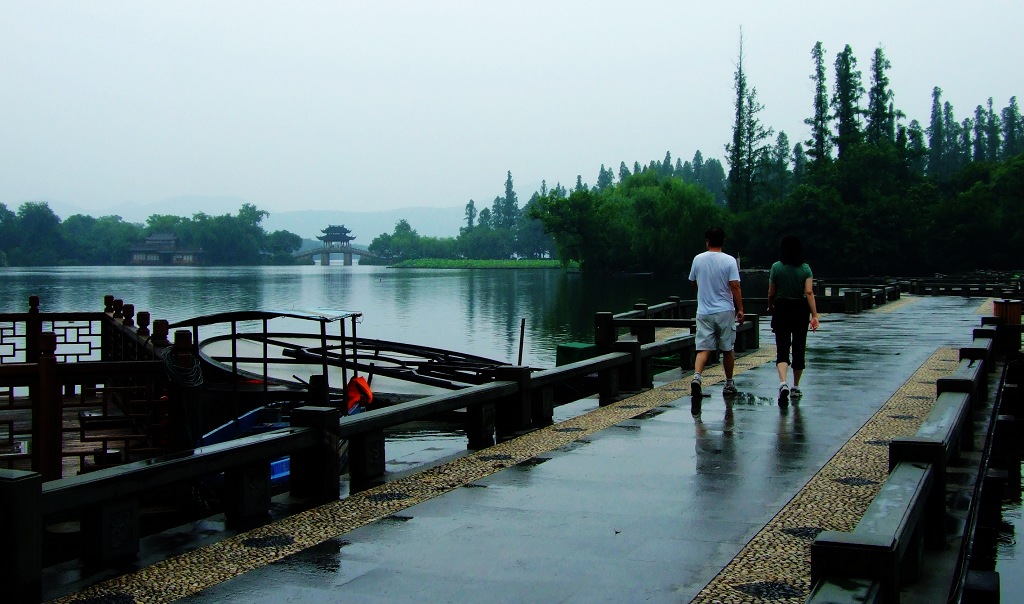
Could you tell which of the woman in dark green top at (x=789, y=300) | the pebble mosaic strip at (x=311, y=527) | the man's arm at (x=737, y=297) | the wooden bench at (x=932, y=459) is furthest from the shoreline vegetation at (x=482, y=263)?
the wooden bench at (x=932, y=459)

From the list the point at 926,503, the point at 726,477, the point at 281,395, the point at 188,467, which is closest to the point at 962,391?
the point at 726,477

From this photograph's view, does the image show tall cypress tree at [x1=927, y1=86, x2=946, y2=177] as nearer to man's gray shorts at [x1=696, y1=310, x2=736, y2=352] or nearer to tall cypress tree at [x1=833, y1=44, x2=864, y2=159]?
tall cypress tree at [x1=833, y1=44, x2=864, y2=159]

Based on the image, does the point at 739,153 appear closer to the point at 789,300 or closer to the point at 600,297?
the point at 600,297

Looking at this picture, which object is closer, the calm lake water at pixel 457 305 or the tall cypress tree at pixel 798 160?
the calm lake water at pixel 457 305

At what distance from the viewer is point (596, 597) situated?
4.41 m

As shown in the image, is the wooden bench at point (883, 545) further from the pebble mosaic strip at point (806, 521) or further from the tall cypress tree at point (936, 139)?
the tall cypress tree at point (936, 139)

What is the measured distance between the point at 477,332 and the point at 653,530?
37.5m

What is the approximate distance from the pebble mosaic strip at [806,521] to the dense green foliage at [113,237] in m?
163

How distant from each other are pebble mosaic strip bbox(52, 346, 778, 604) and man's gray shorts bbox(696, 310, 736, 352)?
50.7 inches

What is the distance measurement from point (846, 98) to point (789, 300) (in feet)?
265

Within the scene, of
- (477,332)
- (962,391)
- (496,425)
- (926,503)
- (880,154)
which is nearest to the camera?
(926,503)

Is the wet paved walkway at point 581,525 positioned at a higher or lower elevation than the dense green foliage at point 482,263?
lower

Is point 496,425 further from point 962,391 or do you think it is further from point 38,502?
point 38,502

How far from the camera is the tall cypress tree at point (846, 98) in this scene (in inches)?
3282
